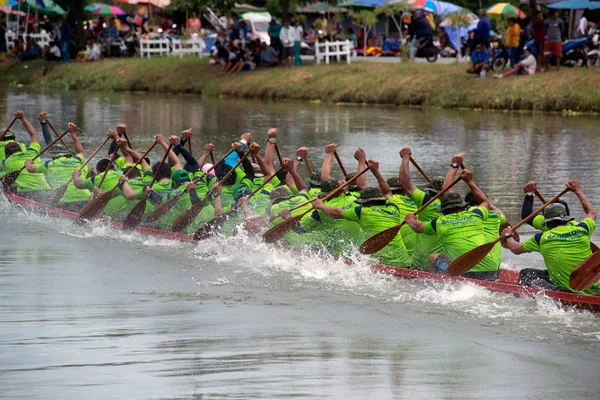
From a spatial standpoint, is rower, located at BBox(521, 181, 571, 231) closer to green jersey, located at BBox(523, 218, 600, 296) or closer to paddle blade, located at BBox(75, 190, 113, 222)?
green jersey, located at BBox(523, 218, 600, 296)

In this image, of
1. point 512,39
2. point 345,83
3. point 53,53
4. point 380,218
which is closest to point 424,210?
point 380,218

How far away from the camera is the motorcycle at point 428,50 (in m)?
31.2

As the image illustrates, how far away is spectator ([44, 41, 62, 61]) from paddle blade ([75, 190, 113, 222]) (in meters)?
27.3

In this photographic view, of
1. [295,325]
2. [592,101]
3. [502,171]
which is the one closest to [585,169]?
[502,171]

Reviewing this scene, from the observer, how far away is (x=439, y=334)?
9.05 m

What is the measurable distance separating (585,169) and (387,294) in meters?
8.80

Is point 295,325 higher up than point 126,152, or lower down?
lower down

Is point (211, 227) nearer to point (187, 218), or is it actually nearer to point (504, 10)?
point (187, 218)

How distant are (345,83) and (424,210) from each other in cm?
1943

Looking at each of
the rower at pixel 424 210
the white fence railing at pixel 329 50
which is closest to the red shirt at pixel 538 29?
the white fence railing at pixel 329 50

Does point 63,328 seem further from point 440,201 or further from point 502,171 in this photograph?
point 502,171

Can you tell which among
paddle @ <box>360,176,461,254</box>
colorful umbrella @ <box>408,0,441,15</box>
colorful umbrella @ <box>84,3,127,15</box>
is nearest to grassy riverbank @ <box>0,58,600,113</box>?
colorful umbrella @ <box>408,0,441,15</box>

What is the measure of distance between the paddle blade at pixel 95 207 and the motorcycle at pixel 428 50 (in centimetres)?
1928

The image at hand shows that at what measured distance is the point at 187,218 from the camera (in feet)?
42.1
